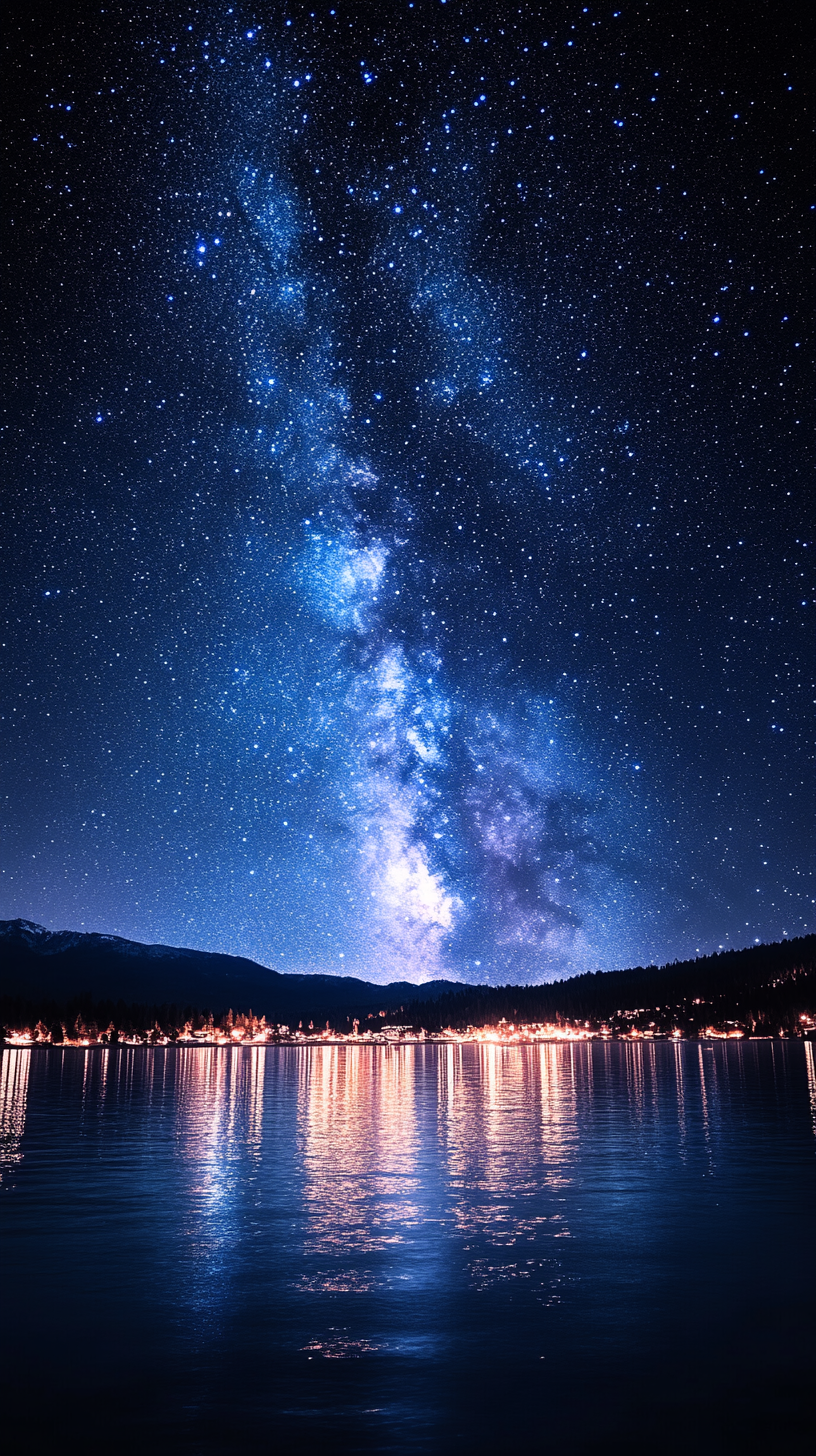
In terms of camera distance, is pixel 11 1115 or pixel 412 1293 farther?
pixel 11 1115

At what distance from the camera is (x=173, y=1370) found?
47.5ft

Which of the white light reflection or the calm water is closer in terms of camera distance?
the calm water

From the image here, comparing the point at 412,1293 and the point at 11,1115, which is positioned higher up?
the point at 412,1293

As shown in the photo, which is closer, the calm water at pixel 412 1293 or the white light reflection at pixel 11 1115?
the calm water at pixel 412 1293

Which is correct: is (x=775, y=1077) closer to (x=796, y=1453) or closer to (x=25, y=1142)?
(x=25, y=1142)

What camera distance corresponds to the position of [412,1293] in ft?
60.7

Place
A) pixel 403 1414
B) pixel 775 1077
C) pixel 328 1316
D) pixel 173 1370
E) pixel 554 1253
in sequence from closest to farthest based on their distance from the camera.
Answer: pixel 403 1414
pixel 173 1370
pixel 328 1316
pixel 554 1253
pixel 775 1077

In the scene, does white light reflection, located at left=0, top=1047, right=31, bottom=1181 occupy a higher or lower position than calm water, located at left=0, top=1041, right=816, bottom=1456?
lower

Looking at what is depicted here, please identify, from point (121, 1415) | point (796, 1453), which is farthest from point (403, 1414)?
point (796, 1453)

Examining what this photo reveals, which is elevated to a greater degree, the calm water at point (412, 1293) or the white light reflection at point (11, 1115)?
the calm water at point (412, 1293)

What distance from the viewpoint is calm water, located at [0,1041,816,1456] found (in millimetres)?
12672

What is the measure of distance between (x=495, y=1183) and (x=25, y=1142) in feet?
77.7

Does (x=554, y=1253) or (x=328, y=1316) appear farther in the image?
(x=554, y=1253)

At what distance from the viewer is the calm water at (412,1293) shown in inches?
499
